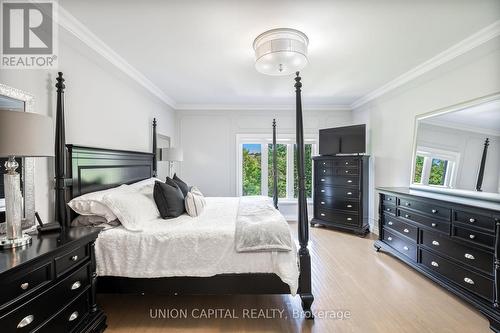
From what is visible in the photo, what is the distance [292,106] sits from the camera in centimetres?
520

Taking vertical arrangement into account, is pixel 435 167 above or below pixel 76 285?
above

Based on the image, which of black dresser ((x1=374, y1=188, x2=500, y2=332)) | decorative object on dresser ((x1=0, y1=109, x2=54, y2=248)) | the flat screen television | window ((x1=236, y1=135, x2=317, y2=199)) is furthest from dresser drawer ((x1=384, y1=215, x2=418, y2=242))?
decorative object on dresser ((x1=0, y1=109, x2=54, y2=248))

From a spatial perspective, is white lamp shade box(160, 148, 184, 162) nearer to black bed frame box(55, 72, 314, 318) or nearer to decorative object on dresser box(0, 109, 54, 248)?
black bed frame box(55, 72, 314, 318)

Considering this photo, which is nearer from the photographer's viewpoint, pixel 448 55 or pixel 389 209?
pixel 448 55

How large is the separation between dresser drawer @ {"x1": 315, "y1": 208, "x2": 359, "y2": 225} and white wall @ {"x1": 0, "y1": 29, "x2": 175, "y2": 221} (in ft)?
11.1

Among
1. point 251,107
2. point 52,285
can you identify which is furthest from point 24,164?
point 251,107

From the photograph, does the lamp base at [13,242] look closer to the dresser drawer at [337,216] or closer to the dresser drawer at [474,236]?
the dresser drawer at [474,236]

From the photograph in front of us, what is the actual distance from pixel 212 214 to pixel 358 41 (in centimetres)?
235

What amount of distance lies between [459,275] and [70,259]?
318 centimetres

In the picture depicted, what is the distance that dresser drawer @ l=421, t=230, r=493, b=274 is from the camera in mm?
2025

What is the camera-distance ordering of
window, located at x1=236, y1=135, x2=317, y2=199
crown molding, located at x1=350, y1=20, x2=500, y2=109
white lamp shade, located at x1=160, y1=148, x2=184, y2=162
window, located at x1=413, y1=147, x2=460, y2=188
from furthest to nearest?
window, located at x1=236, y1=135, x2=317, y2=199 < white lamp shade, located at x1=160, y1=148, x2=184, y2=162 < window, located at x1=413, y1=147, x2=460, y2=188 < crown molding, located at x1=350, y1=20, x2=500, y2=109

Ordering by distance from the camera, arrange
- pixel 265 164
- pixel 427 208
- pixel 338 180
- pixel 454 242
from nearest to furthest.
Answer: pixel 454 242
pixel 427 208
pixel 338 180
pixel 265 164

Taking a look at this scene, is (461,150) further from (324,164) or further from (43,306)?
(43,306)

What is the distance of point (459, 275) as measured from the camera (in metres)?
2.25
